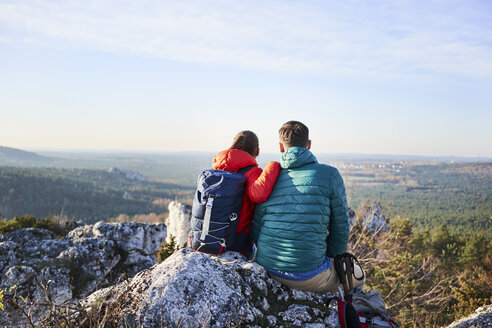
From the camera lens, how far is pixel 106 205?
96.4m

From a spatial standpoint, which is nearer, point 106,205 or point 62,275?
point 62,275

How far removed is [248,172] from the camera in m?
4.16

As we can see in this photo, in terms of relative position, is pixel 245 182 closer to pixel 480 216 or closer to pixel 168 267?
pixel 168 267

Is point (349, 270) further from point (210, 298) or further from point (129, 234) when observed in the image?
point (129, 234)

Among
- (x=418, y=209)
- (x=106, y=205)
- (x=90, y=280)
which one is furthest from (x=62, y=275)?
(x=106, y=205)

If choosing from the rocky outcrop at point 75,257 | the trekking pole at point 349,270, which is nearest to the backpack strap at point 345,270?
the trekking pole at point 349,270

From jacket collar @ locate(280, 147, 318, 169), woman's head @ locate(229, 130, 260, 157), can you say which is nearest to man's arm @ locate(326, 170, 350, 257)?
jacket collar @ locate(280, 147, 318, 169)

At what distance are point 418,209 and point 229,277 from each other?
7623 cm

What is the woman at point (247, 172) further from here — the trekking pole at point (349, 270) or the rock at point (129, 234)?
the rock at point (129, 234)

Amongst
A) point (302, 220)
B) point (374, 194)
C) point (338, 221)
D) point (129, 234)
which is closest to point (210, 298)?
point (302, 220)

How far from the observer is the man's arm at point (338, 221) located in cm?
369

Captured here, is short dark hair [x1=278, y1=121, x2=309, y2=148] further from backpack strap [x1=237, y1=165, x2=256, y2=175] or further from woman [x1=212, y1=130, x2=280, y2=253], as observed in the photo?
backpack strap [x1=237, y1=165, x2=256, y2=175]

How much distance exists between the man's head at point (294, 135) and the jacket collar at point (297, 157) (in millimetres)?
106

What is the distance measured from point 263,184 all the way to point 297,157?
1.81ft
